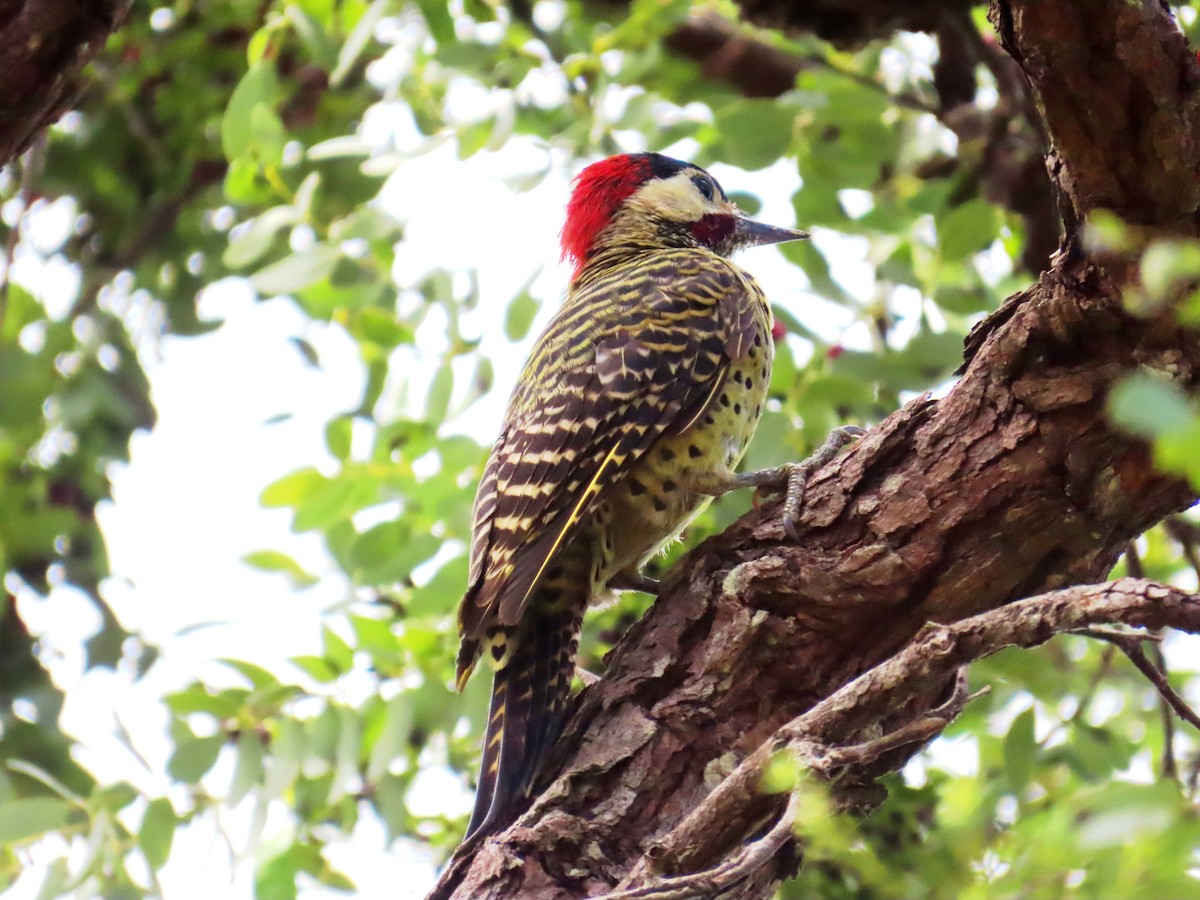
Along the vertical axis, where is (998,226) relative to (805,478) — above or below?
above

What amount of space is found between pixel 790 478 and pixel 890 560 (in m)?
0.42

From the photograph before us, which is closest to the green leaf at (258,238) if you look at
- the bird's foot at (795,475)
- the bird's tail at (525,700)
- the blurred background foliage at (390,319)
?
the blurred background foliage at (390,319)

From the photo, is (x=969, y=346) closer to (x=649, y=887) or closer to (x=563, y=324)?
(x=649, y=887)

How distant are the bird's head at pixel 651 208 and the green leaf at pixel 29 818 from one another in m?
2.69

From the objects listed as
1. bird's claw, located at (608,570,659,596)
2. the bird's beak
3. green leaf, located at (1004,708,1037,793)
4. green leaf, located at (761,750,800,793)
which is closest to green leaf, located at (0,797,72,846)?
bird's claw, located at (608,570,659,596)

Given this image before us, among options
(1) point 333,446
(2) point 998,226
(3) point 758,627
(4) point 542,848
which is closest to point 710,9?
(2) point 998,226

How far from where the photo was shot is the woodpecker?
3.29 metres

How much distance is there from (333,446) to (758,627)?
75.8 inches

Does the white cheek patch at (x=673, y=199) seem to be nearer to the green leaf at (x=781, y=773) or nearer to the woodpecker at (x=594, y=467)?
the woodpecker at (x=594, y=467)

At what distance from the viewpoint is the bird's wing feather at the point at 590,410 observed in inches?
135

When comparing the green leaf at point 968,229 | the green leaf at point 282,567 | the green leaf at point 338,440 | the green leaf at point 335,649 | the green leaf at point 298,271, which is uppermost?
the green leaf at point 968,229

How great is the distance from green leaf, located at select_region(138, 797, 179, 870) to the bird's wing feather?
1.03m

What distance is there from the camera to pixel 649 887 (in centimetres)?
218

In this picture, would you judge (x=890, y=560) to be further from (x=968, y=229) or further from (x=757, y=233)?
(x=757, y=233)
